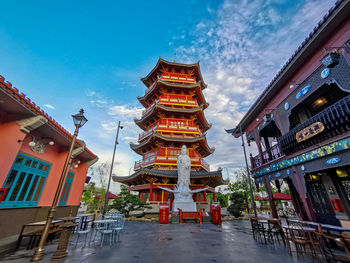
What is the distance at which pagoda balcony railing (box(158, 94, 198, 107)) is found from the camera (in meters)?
20.7

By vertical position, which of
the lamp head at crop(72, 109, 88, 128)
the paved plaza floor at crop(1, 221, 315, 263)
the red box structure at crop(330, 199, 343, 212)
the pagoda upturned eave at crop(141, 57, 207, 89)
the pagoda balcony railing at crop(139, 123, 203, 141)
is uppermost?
the pagoda upturned eave at crop(141, 57, 207, 89)

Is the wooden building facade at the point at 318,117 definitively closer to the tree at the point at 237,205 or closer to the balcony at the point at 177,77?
the tree at the point at 237,205

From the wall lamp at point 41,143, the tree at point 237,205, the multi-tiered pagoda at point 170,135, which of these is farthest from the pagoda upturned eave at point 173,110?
the wall lamp at point 41,143

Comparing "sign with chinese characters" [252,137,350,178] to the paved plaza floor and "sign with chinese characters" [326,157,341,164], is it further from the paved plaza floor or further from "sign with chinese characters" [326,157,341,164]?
the paved plaza floor

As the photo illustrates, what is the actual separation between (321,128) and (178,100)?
1743 centimetres

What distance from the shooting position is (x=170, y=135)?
1944 centimetres

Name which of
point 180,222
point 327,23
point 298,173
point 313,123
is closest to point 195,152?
point 180,222

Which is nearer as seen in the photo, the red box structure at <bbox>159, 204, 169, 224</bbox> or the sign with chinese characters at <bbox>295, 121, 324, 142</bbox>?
the sign with chinese characters at <bbox>295, 121, 324, 142</bbox>

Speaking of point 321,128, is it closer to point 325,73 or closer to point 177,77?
point 325,73

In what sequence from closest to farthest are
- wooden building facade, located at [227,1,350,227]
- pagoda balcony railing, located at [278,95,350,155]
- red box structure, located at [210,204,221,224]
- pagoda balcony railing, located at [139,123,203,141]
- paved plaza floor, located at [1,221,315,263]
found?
paved plaza floor, located at [1,221,315,263] < pagoda balcony railing, located at [278,95,350,155] < wooden building facade, located at [227,1,350,227] < red box structure, located at [210,204,221,224] < pagoda balcony railing, located at [139,123,203,141]

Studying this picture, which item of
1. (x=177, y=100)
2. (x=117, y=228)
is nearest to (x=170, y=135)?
(x=177, y=100)

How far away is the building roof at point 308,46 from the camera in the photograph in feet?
14.8

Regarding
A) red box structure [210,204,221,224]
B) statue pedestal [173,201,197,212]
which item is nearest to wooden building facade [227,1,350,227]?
red box structure [210,204,221,224]

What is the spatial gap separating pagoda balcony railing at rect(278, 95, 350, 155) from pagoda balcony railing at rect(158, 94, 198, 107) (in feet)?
50.3
